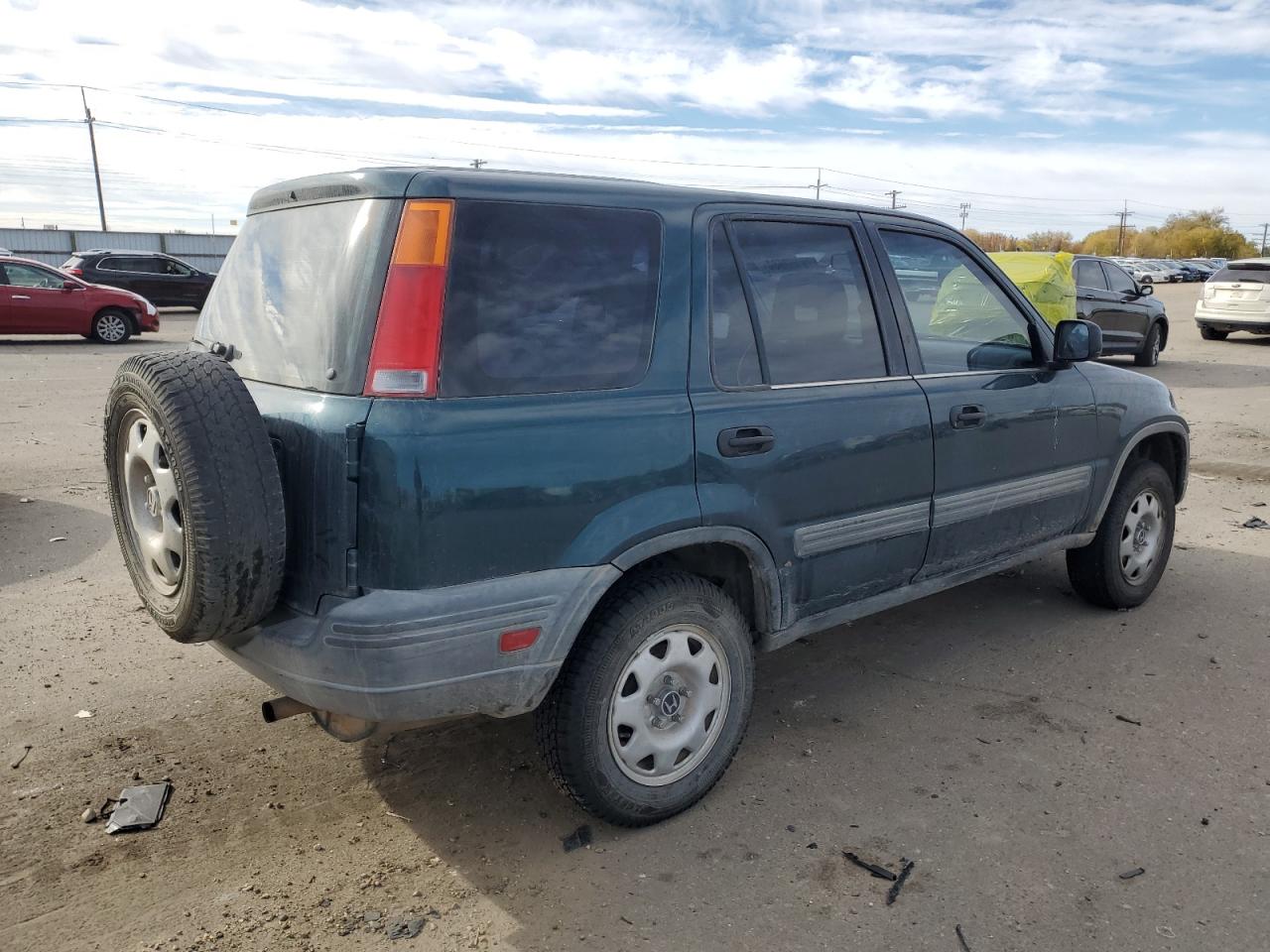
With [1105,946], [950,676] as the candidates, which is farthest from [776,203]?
[1105,946]

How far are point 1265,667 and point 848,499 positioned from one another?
2329 mm

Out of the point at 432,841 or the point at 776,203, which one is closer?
the point at 432,841

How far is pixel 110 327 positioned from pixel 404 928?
1783 centimetres

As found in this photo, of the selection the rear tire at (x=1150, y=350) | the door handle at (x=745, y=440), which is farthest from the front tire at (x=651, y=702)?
the rear tire at (x=1150, y=350)

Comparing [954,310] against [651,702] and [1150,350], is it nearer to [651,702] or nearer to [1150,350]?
[651,702]

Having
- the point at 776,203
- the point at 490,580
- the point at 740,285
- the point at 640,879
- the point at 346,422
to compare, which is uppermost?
the point at 776,203

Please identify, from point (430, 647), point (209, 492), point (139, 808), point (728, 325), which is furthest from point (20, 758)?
point (728, 325)

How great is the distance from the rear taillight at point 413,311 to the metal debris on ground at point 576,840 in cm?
144

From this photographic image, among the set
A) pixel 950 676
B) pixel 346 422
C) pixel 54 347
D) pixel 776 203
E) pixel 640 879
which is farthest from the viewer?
pixel 54 347

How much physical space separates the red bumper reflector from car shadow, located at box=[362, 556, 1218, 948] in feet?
2.35

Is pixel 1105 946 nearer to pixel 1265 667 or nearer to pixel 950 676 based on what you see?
pixel 950 676

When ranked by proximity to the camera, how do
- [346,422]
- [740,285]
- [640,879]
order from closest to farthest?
1. [346,422]
2. [640,879]
3. [740,285]

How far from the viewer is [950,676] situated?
431 centimetres

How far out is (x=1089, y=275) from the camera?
48.9 feet
